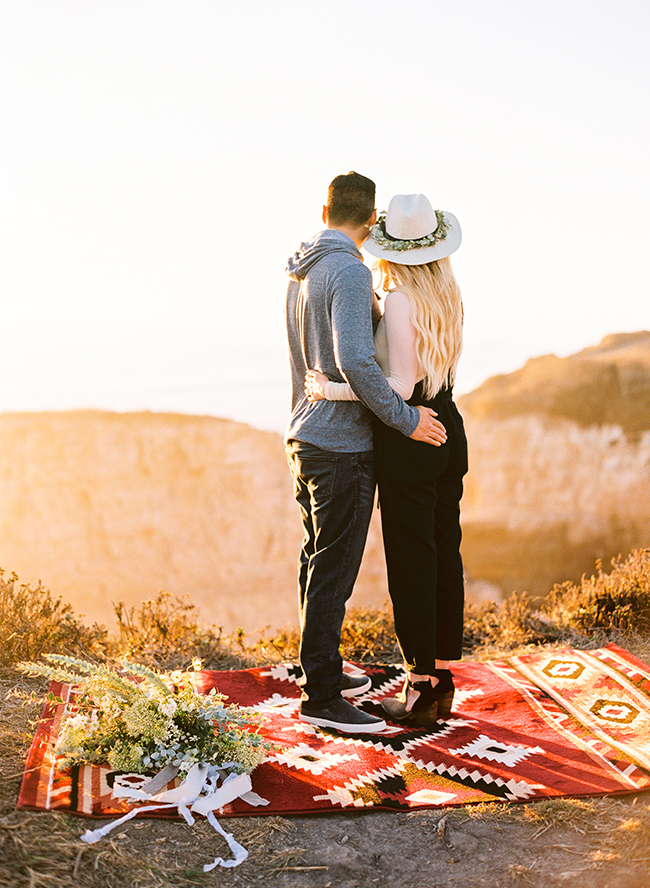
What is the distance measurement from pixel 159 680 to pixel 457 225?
200cm

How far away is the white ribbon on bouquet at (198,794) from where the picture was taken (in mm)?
2172

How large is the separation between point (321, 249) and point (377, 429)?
722mm

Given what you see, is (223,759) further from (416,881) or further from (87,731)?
(416,881)

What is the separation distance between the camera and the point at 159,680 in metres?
2.50

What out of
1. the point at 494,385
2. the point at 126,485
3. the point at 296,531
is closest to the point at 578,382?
the point at 494,385

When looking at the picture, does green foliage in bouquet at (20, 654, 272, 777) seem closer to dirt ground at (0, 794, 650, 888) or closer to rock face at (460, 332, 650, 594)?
dirt ground at (0, 794, 650, 888)

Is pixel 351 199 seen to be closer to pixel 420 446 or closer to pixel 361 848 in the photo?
pixel 420 446

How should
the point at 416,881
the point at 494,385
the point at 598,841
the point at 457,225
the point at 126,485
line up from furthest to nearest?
the point at 494,385 → the point at 126,485 → the point at 457,225 → the point at 598,841 → the point at 416,881

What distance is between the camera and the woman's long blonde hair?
2779mm

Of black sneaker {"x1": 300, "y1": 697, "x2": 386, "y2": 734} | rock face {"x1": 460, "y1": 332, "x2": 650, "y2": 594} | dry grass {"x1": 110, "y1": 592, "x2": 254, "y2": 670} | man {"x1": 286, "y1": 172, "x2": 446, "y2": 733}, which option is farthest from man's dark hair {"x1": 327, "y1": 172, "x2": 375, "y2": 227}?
rock face {"x1": 460, "y1": 332, "x2": 650, "y2": 594}

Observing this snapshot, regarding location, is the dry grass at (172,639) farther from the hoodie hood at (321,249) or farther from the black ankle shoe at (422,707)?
the hoodie hood at (321,249)

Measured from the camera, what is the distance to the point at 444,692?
3.14 meters

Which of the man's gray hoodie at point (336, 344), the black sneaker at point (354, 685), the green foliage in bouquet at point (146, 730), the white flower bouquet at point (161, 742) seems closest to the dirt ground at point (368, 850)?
the white flower bouquet at point (161, 742)

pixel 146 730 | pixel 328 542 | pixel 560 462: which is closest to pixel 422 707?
pixel 328 542
